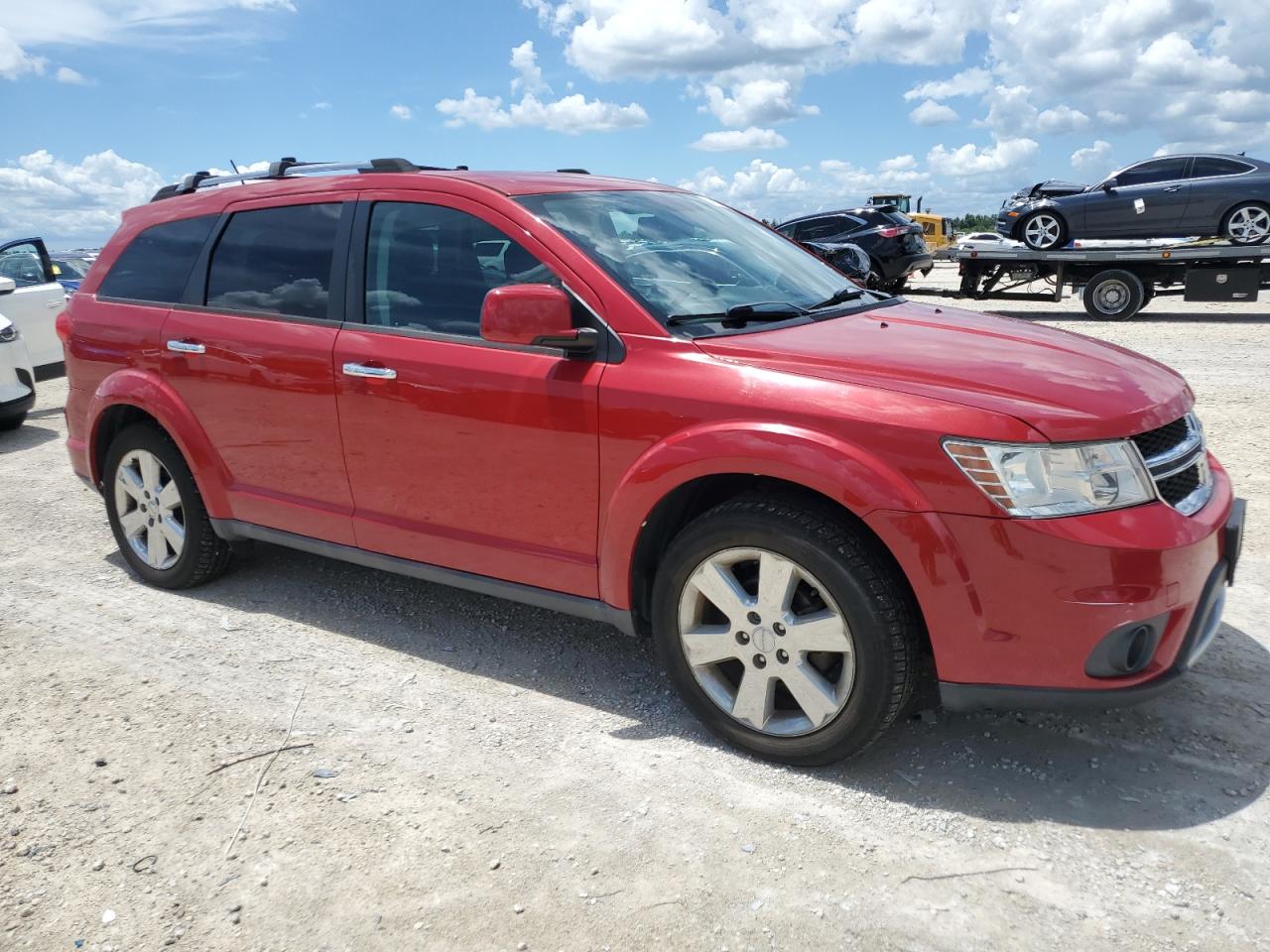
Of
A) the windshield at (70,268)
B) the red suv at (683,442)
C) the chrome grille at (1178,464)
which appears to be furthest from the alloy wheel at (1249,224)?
the windshield at (70,268)

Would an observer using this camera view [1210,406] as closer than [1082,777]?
No

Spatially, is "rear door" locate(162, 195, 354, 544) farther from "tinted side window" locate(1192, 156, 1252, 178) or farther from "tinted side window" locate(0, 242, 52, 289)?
"tinted side window" locate(1192, 156, 1252, 178)

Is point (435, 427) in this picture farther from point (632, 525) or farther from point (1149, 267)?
point (1149, 267)

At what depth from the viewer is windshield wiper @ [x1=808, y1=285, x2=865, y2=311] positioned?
3771 mm

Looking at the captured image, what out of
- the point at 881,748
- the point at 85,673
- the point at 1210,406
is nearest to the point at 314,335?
the point at 85,673

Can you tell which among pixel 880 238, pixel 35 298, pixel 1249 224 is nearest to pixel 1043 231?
pixel 1249 224

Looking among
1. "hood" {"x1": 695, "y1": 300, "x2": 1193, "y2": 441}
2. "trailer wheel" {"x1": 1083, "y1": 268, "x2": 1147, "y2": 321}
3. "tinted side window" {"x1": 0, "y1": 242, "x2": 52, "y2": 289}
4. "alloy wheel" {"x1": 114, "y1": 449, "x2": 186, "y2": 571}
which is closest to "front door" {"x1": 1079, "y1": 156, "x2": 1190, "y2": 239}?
"trailer wheel" {"x1": 1083, "y1": 268, "x2": 1147, "y2": 321}

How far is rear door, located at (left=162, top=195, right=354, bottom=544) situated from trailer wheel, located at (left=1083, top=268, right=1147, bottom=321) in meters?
14.8

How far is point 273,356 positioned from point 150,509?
127 cm

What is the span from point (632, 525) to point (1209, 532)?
163 cm

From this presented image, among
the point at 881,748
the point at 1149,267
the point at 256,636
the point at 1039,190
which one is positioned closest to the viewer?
the point at 881,748

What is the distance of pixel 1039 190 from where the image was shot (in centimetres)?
2172

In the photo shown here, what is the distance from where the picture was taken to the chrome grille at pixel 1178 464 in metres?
2.84

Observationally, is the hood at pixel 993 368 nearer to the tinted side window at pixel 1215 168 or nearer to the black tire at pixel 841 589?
the black tire at pixel 841 589
